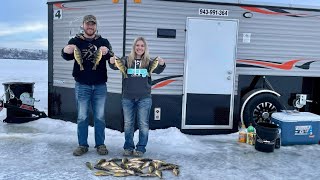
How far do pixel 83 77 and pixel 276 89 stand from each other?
4.56 metres

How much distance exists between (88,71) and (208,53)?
274 centimetres

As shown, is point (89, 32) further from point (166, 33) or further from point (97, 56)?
point (166, 33)

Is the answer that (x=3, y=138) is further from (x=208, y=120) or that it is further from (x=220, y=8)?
(x=220, y=8)

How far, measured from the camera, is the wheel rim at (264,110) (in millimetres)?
7230

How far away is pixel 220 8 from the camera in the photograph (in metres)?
6.80

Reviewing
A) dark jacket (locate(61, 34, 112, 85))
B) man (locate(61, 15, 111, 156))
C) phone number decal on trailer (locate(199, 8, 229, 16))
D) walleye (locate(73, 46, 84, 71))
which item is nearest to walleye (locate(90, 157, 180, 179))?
man (locate(61, 15, 111, 156))

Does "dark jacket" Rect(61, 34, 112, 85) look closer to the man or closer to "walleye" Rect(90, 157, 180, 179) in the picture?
the man

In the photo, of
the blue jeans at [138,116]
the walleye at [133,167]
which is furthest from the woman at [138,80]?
the walleye at [133,167]

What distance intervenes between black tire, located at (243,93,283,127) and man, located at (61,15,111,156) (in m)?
3.36

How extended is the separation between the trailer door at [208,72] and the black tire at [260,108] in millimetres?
411

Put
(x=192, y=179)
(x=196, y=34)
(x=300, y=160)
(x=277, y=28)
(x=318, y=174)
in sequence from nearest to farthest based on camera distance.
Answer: (x=192, y=179) → (x=318, y=174) → (x=300, y=160) → (x=196, y=34) → (x=277, y=28)

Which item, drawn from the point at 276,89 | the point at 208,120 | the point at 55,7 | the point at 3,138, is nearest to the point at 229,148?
the point at 208,120

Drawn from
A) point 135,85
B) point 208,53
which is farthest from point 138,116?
point 208,53

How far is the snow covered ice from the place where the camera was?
4.66m
